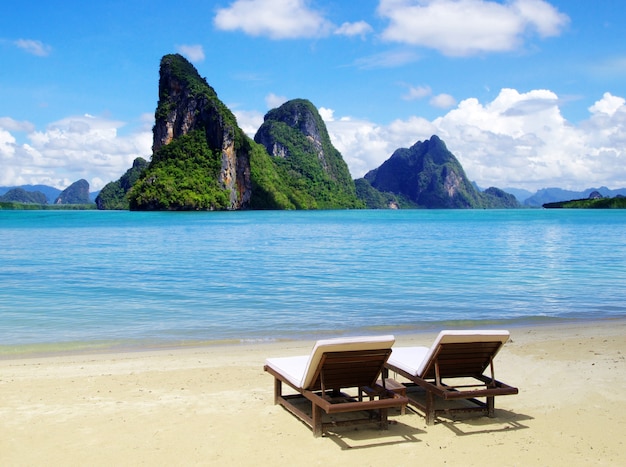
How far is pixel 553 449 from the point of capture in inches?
217

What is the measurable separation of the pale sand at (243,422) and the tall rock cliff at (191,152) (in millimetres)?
120480

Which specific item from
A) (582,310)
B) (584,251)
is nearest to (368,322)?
(582,310)

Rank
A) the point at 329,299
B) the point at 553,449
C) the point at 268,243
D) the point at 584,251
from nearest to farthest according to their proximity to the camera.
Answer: the point at 553,449
the point at 329,299
the point at 584,251
the point at 268,243

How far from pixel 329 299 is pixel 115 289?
653 cm

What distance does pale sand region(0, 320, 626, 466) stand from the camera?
532 cm

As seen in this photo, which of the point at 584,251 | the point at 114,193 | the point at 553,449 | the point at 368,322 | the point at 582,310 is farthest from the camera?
the point at 114,193

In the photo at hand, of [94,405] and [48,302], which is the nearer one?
[94,405]

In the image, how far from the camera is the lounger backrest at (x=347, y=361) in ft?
18.0

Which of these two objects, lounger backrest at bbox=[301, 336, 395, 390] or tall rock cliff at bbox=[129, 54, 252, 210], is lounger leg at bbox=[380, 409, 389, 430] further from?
tall rock cliff at bbox=[129, 54, 252, 210]

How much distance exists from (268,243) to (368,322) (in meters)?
27.8

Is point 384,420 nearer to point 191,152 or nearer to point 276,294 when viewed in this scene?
point 276,294

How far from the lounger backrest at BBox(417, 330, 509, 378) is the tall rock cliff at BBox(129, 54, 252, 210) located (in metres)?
123

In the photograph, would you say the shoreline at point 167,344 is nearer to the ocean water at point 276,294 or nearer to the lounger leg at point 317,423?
the ocean water at point 276,294

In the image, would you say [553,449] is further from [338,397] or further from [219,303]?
[219,303]
